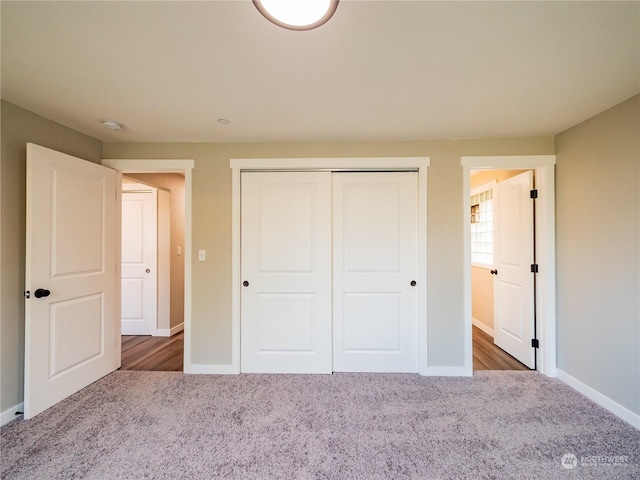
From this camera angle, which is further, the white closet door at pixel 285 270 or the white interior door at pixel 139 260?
the white interior door at pixel 139 260

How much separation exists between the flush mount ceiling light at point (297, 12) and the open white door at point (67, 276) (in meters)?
2.09

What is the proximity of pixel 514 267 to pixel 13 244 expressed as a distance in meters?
4.52

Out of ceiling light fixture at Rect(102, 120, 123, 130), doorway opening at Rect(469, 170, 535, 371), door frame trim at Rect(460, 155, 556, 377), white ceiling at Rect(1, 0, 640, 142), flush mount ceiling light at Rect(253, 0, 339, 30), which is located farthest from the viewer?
doorway opening at Rect(469, 170, 535, 371)

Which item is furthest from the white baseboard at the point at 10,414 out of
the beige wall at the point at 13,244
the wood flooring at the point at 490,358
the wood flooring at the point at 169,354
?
the wood flooring at the point at 490,358

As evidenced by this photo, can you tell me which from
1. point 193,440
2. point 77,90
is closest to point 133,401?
point 193,440

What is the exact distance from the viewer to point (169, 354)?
10.4ft

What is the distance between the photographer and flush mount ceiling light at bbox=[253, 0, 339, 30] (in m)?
1.02

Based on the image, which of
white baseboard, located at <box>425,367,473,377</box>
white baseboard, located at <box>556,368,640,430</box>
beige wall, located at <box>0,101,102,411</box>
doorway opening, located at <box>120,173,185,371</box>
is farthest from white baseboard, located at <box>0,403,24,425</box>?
white baseboard, located at <box>556,368,640,430</box>

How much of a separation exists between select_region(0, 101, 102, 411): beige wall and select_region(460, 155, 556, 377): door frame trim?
3692mm

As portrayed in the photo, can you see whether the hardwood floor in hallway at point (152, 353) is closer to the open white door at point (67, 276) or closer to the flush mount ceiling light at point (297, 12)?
the open white door at point (67, 276)

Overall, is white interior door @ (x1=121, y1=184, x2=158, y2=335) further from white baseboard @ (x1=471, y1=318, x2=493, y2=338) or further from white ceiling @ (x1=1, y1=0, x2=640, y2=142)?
white baseboard @ (x1=471, y1=318, x2=493, y2=338)

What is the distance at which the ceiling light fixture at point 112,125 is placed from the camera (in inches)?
87.6

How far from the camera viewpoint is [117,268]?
8.93 feet

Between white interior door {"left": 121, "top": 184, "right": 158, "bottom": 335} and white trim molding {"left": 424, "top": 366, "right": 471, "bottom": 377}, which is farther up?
white interior door {"left": 121, "top": 184, "right": 158, "bottom": 335}
